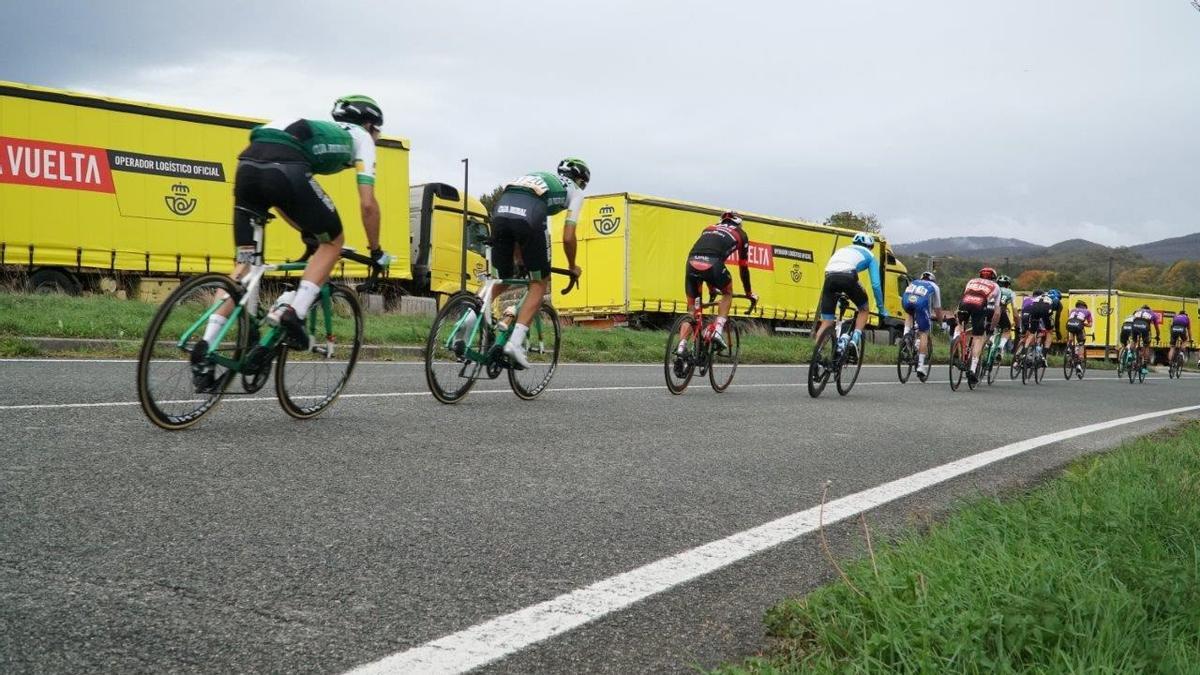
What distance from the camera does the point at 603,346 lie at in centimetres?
1711

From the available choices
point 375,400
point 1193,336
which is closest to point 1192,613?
point 375,400

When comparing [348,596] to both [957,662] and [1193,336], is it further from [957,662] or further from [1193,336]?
[1193,336]

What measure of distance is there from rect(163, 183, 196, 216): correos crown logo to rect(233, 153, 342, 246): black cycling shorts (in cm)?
1460

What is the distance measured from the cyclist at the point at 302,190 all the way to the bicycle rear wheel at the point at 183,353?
0.06 m

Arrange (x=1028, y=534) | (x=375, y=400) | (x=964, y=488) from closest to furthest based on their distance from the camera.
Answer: (x=1028, y=534), (x=964, y=488), (x=375, y=400)

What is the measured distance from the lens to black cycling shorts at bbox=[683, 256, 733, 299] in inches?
409

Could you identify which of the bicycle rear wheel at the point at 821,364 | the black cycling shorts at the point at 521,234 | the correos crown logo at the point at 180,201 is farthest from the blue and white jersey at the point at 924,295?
the correos crown logo at the point at 180,201

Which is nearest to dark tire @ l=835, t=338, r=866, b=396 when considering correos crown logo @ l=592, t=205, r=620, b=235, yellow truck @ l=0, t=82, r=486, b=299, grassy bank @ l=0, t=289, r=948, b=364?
grassy bank @ l=0, t=289, r=948, b=364

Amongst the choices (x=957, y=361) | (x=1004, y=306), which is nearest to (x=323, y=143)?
(x=957, y=361)

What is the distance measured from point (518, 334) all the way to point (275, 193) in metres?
2.59

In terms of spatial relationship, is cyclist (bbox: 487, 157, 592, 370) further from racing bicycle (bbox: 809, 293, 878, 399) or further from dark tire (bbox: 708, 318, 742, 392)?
racing bicycle (bbox: 809, 293, 878, 399)

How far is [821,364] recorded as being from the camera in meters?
10.6

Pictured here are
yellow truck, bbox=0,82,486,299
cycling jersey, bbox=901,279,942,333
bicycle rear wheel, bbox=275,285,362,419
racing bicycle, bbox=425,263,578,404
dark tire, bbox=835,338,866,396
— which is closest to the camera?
bicycle rear wheel, bbox=275,285,362,419

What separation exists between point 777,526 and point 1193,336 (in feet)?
167
